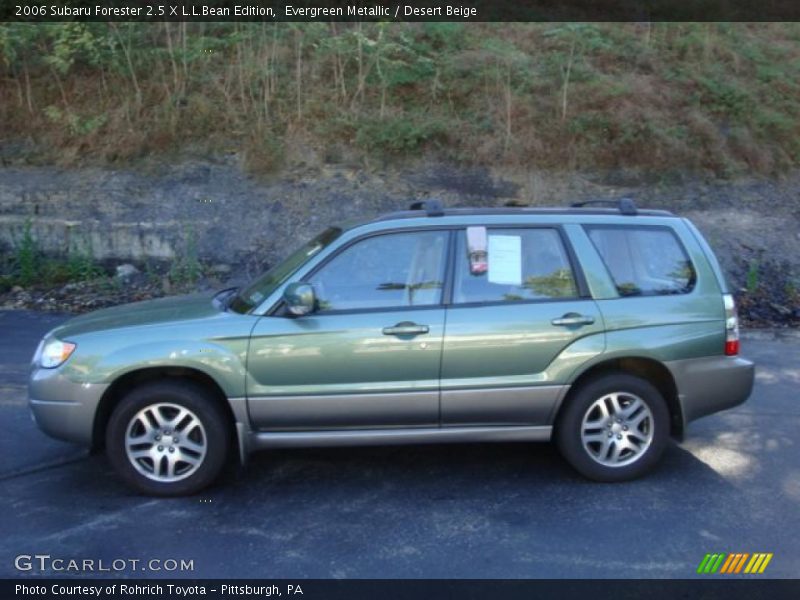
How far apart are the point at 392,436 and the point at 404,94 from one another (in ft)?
33.3

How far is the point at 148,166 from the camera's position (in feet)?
44.5

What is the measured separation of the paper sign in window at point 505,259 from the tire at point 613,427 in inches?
32.6

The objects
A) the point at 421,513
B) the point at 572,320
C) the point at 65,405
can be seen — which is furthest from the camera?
the point at 572,320

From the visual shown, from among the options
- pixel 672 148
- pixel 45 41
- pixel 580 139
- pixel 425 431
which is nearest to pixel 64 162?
pixel 45 41

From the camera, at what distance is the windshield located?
5410mm

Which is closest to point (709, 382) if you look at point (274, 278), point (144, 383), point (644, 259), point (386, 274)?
point (644, 259)

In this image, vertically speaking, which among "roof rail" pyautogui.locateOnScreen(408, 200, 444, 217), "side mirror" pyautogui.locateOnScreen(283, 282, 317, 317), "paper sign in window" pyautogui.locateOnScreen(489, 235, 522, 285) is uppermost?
"roof rail" pyautogui.locateOnScreen(408, 200, 444, 217)

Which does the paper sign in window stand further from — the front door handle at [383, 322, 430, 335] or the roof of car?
the front door handle at [383, 322, 430, 335]

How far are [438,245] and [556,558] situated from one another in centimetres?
203
